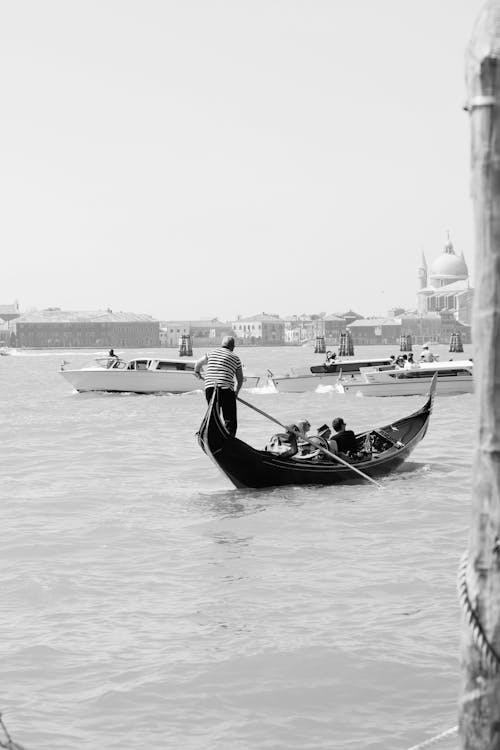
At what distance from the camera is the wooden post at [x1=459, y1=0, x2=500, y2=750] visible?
281 centimetres

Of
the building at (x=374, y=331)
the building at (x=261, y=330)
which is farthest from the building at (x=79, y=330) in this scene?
the building at (x=374, y=331)

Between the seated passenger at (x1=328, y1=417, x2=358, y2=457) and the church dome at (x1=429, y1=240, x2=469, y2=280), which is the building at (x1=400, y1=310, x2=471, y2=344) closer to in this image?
the church dome at (x1=429, y1=240, x2=469, y2=280)

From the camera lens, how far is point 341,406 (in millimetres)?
29422

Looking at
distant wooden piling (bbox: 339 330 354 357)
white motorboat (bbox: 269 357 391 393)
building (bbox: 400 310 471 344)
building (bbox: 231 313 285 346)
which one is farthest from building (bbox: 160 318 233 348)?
white motorboat (bbox: 269 357 391 393)

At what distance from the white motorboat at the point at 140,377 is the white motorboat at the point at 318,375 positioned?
2.11 metres

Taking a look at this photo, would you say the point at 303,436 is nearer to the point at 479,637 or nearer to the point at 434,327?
the point at 479,637

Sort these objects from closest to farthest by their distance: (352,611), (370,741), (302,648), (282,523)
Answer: (370,741) < (302,648) < (352,611) < (282,523)

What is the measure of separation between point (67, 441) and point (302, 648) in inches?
593

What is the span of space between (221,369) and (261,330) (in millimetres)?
156465

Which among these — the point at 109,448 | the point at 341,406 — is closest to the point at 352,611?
the point at 109,448

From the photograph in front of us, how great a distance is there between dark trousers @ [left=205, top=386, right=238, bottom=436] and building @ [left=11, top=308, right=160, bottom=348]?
134 metres

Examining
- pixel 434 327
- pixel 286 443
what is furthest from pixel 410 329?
pixel 286 443

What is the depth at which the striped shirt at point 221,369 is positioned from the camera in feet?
35.4

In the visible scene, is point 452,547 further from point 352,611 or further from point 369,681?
point 369,681
